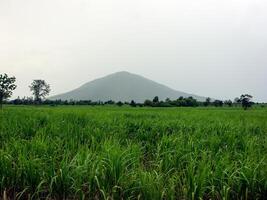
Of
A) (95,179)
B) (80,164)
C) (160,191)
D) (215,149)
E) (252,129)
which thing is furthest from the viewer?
(252,129)

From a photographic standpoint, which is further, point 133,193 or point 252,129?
point 252,129

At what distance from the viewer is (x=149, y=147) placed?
301 inches

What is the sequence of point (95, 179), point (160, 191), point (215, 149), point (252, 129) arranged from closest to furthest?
1. point (160, 191)
2. point (95, 179)
3. point (215, 149)
4. point (252, 129)

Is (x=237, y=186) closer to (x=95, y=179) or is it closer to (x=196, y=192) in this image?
(x=196, y=192)

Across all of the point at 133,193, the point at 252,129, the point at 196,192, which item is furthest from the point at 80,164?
the point at 252,129

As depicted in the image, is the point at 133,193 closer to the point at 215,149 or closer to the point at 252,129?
the point at 215,149

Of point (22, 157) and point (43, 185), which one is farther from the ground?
point (22, 157)

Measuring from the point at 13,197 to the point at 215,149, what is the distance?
13.4 feet

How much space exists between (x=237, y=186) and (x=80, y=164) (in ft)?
6.81

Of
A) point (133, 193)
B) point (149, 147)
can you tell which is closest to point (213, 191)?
point (133, 193)

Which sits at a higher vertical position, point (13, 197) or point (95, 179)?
point (95, 179)

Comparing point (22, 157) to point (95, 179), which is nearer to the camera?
point (95, 179)

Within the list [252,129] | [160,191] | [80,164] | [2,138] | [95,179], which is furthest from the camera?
[252,129]

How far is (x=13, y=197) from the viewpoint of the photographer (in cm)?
448
